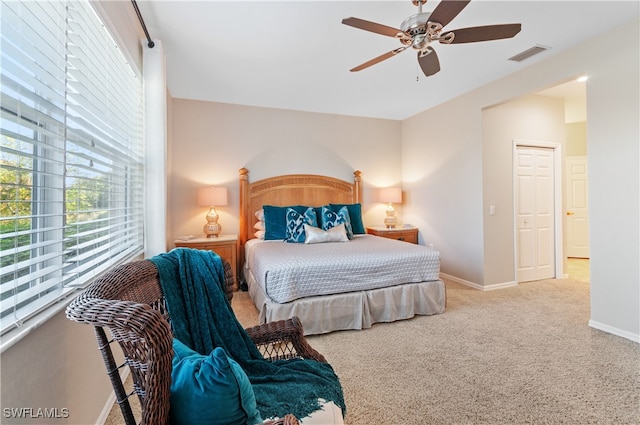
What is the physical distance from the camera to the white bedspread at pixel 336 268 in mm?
2586

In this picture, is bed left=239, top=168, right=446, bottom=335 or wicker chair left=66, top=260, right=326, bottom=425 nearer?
wicker chair left=66, top=260, right=326, bottom=425

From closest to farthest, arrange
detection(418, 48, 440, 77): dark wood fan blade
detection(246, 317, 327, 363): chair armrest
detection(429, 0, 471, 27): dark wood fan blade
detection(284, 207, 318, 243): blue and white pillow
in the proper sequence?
detection(246, 317, 327, 363): chair armrest, detection(429, 0, 471, 27): dark wood fan blade, detection(418, 48, 440, 77): dark wood fan blade, detection(284, 207, 318, 243): blue and white pillow

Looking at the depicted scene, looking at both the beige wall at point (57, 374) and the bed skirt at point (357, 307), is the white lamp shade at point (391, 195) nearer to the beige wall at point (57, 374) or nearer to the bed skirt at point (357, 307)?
the bed skirt at point (357, 307)

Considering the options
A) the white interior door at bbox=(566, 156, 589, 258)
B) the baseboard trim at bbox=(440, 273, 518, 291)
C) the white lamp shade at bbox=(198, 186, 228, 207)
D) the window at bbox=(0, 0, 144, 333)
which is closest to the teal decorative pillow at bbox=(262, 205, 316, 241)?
the white lamp shade at bbox=(198, 186, 228, 207)

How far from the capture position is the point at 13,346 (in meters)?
0.92

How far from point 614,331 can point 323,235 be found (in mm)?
2865

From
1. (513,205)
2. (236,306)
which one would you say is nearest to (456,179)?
(513,205)

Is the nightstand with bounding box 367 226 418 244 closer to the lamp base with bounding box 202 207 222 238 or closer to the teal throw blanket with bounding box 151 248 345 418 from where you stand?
the lamp base with bounding box 202 207 222 238

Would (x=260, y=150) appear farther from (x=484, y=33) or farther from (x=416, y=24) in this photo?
(x=484, y=33)

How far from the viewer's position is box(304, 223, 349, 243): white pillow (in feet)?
12.0

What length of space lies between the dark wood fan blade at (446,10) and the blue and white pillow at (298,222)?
103 inches

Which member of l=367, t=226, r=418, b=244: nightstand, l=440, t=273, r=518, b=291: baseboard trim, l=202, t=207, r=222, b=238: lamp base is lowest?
l=440, t=273, r=518, b=291: baseboard trim

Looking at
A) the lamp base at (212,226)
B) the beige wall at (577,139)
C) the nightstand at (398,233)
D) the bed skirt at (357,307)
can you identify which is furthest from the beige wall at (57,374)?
the beige wall at (577,139)

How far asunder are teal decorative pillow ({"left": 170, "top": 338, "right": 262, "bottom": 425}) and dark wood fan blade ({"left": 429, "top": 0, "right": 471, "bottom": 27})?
1964 mm
